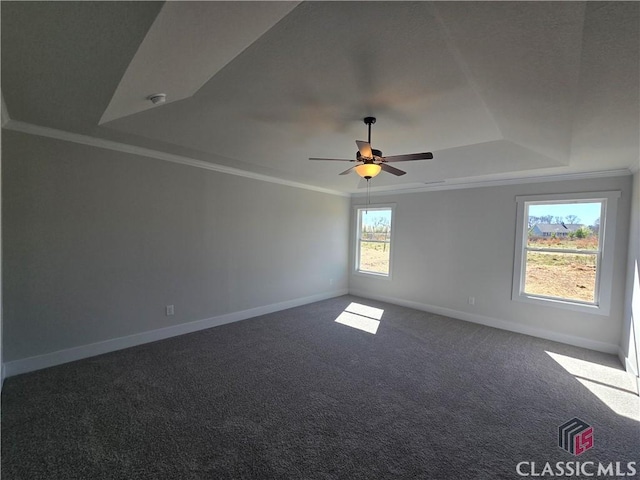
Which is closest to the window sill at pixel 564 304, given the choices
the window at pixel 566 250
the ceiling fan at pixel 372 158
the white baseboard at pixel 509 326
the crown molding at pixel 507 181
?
the window at pixel 566 250

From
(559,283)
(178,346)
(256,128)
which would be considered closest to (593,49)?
(256,128)

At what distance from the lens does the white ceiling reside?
1.36m

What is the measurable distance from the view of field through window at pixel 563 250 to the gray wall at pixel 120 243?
4.13 metres

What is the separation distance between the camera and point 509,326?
4.46 meters

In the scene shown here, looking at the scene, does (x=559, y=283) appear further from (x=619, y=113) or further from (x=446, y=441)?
(x=446, y=441)

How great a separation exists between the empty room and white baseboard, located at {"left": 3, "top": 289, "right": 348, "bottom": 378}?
0.08 ft

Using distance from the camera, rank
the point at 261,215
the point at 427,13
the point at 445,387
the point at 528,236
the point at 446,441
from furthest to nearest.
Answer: the point at 261,215 < the point at 528,236 < the point at 445,387 < the point at 446,441 < the point at 427,13

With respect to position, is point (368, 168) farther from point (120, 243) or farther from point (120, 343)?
point (120, 343)

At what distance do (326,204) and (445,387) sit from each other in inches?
162

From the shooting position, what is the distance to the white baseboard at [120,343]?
9.20ft

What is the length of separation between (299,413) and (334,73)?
266cm

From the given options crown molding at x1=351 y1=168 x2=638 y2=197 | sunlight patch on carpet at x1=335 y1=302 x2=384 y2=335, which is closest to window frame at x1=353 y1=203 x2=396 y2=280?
crown molding at x1=351 y1=168 x2=638 y2=197

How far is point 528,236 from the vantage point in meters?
4.38

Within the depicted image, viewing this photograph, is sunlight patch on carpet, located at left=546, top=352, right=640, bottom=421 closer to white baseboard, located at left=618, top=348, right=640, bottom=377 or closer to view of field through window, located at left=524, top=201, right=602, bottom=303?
white baseboard, located at left=618, top=348, right=640, bottom=377
